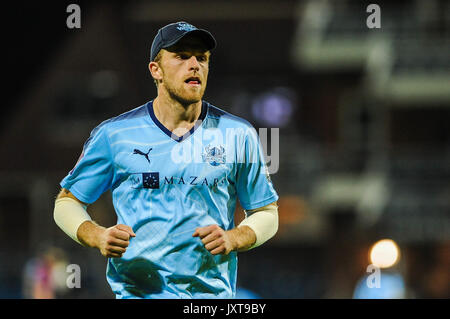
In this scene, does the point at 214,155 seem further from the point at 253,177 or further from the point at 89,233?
the point at 89,233

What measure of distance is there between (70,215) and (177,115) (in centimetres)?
62

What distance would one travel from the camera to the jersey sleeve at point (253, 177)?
3990mm

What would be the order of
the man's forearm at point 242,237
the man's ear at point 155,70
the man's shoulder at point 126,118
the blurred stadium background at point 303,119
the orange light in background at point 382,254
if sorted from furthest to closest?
the blurred stadium background at point 303,119 < the orange light in background at point 382,254 < the man's shoulder at point 126,118 < the man's ear at point 155,70 < the man's forearm at point 242,237

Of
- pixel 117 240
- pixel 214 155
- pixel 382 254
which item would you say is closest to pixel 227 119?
pixel 214 155

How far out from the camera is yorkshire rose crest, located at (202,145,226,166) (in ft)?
12.8

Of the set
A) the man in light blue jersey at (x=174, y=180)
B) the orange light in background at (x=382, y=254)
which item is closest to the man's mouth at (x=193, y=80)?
the man in light blue jersey at (x=174, y=180)

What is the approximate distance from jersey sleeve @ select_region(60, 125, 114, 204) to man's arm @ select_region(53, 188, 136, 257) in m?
0.04

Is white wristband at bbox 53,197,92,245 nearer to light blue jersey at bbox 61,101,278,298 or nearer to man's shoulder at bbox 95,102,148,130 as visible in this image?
light blue jersey at bbox 61,101,278,298

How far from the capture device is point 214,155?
3.92 metres

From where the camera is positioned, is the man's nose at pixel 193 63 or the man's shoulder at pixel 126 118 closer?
the man's nose at pixel 193 63

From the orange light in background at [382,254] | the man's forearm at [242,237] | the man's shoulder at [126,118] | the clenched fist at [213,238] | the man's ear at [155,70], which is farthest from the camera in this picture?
the orange light in background at [382,254]

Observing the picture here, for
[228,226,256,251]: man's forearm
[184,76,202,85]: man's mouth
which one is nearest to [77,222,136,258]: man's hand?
[228,226,256,251]: man's forearm

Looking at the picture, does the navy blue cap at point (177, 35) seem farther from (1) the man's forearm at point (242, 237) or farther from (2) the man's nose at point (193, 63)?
(1) the man's forearm at point (242, 237)

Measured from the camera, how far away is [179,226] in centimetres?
388
